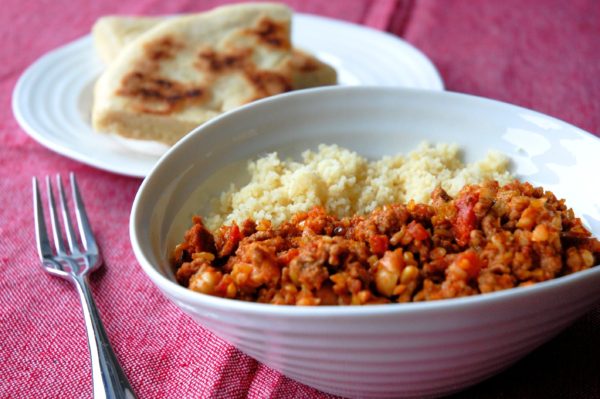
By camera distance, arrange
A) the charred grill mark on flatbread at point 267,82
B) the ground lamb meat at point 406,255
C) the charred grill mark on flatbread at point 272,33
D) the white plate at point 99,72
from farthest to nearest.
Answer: the charred grill mark on flatbread at point 272,33, the charred grill mark on flatbread at point 267,82, the white plate at point 99,72, the ground lamb meat at point 406,255

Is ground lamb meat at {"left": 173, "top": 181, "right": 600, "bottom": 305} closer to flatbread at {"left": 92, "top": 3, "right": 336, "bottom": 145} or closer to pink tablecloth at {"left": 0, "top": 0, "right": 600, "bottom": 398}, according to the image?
pink tablecloth at {"left": 0, "top": 0, "right": 600, "bottom": 398}

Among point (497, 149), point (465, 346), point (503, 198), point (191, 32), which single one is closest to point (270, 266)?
point (465, 346)

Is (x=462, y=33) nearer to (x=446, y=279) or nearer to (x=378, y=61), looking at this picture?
(x=378, y=61)

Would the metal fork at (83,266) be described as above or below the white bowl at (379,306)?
below

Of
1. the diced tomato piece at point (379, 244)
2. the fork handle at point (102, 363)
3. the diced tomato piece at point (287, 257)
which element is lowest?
the fork handle at point (102, 363)

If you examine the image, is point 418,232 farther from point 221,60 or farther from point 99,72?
point 99,72

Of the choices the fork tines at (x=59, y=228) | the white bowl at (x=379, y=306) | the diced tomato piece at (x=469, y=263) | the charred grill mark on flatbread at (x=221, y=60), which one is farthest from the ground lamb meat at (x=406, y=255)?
the charred grill mark on flatbread at (x=221, y=60)

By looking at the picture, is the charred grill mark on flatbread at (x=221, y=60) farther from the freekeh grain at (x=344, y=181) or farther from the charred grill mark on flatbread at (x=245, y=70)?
the freekeh grain at (x=344, y=181)
